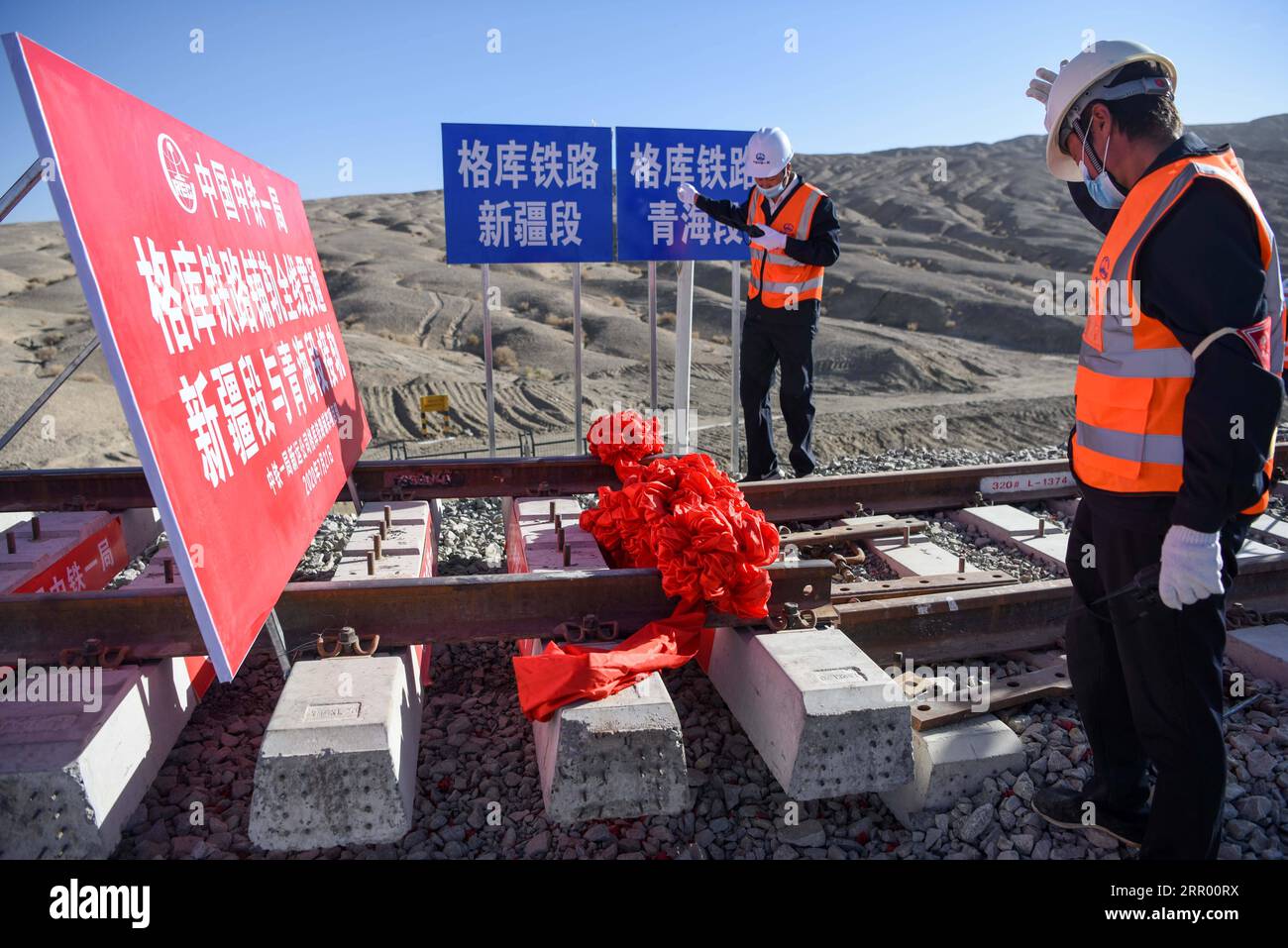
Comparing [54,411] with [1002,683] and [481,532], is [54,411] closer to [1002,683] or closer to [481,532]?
[481,532]

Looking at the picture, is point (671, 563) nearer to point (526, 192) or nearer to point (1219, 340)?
point (1219, 340)

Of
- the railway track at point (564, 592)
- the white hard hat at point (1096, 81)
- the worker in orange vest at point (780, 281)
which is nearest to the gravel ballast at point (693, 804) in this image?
the railway track at point (564, 592)

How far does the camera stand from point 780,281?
6.49 m

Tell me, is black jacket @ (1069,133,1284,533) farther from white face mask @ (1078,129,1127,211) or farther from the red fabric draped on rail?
the red fabric draped on rail

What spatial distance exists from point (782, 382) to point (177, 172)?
4.52 m

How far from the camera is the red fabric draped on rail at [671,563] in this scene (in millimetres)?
3078

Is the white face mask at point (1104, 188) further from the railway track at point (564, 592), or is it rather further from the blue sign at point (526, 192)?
the blue sign at point (526, 192)

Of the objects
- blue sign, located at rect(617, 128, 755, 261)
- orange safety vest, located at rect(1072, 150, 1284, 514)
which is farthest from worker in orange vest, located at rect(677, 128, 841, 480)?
orange safety vest, located at rect(1072, 150, 1284, 514)

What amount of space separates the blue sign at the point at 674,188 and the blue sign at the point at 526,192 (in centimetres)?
22

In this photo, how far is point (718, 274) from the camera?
32.8 metres

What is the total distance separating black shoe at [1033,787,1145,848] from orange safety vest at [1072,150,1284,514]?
44.7 inches

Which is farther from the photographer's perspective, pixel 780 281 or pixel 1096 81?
pixel 780 281

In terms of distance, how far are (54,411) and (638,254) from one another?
8813 millimetres

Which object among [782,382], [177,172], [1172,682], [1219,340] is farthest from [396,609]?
[782,382]
